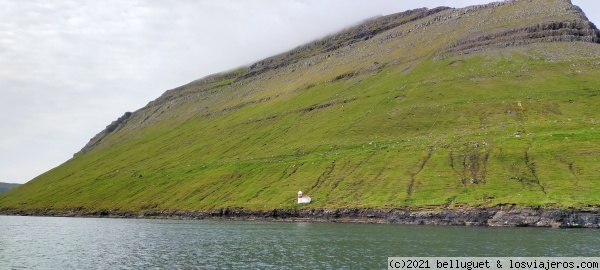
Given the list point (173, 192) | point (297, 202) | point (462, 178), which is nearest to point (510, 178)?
point (462, 178)

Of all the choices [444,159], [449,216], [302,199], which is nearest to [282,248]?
[449,216]

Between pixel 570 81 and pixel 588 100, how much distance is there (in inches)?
758

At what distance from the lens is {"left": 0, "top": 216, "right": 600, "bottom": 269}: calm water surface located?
61094 millimetres

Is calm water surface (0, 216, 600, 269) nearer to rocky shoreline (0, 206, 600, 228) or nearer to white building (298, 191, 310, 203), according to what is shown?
rocky shoreline (0, 206, 600, 228)

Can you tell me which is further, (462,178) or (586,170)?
(462,178)

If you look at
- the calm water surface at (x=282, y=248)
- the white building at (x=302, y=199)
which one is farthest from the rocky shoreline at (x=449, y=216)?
the calm water surface at (x=282, y=248)

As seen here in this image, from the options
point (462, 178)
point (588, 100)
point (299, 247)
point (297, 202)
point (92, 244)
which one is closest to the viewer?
point (299, 247)

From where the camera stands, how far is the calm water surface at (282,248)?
200 feet

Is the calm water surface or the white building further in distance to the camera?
the white building

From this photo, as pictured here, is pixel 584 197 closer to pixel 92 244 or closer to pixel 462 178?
pixel 462 178

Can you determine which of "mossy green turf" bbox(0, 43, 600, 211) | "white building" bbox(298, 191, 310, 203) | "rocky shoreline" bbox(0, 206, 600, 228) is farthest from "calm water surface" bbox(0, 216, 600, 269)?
"white building" bbox(298, 191, 310, 203)

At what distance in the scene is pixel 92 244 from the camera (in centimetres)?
8725

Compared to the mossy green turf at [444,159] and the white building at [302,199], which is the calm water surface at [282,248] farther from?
the white building at [302,199]

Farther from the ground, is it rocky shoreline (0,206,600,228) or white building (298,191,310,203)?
white building (298,191,310,203)
